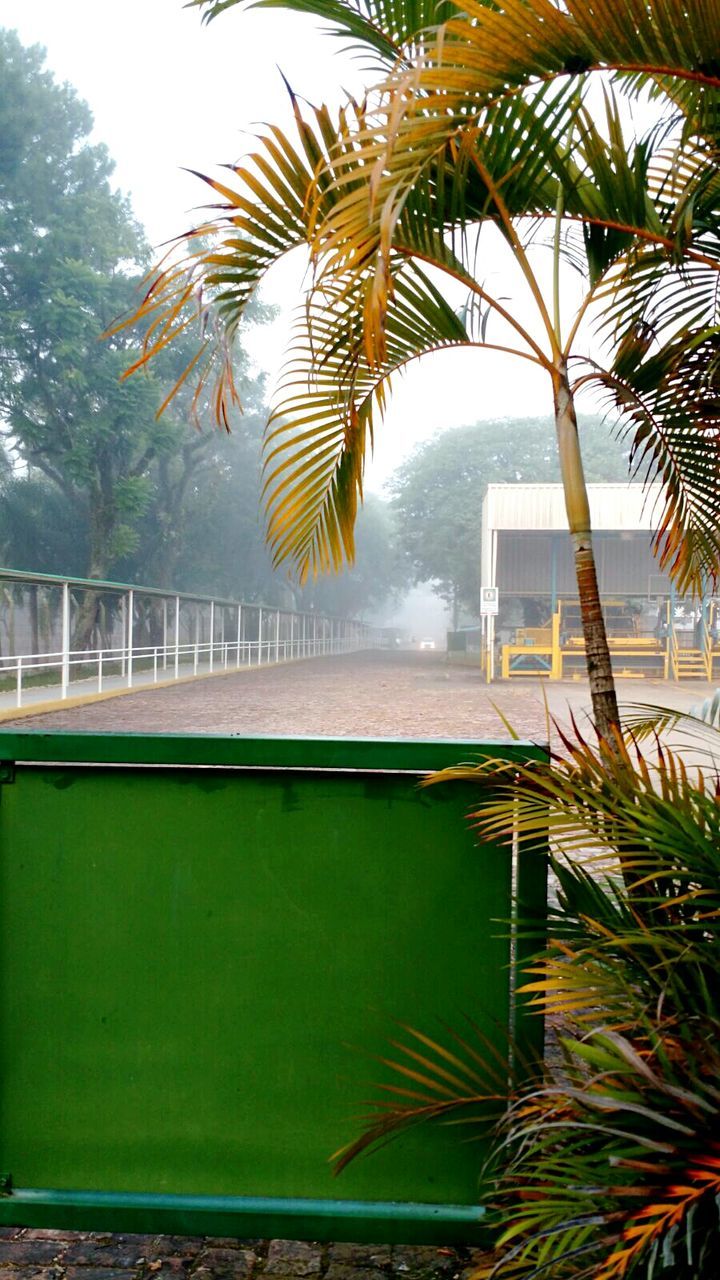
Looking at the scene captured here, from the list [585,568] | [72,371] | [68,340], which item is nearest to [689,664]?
[72,371]

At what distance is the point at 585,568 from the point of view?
2465 mm

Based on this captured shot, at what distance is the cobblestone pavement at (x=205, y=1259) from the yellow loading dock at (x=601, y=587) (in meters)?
21.9

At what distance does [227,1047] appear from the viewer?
190 centimetres

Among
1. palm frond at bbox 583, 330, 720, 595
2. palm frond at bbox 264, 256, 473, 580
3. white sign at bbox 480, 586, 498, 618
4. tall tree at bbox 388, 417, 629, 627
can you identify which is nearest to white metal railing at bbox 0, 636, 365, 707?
white sign at bbox 480, 586, 498, 618

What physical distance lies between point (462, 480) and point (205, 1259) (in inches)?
1887

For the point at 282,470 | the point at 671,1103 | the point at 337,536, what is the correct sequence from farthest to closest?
the point at 337,536 → the point at 282,470 → the point at 671,1103

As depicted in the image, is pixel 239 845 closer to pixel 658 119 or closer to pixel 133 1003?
pixel 133 1003

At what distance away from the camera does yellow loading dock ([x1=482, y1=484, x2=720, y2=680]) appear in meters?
23.7

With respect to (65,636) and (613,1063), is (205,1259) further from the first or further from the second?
(65,636)

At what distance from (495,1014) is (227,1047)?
0.52 m

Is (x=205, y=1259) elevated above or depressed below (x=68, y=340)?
below

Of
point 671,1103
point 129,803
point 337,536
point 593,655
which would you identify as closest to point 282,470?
point 337,536

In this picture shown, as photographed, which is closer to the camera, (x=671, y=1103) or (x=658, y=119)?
(x=671, y=1103)

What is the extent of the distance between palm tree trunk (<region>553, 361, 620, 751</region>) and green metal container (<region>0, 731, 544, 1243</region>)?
645 mm
